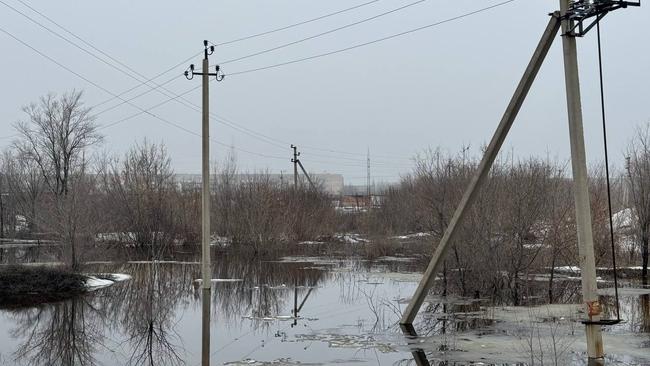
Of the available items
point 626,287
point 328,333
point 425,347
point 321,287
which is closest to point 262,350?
point 328,333

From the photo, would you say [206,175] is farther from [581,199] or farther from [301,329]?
[581,199]

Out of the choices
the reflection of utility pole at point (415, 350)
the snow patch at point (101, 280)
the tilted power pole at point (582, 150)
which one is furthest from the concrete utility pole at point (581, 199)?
the snow patch at point (101, 280)

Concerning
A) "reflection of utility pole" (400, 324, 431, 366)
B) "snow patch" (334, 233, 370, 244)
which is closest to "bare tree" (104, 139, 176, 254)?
"snow patch" (334, 233, 370, 244)

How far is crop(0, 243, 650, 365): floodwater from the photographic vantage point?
10.5m

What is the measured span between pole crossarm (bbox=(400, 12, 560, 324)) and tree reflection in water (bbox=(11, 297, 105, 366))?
245 inches

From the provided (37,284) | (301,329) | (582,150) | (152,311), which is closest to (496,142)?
(582,150)

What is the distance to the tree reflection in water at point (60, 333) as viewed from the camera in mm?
10823

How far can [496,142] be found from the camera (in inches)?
464

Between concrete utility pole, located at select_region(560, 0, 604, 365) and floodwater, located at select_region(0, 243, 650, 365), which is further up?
concrete utility pole, located at select_region(560, 0, 604, 365)

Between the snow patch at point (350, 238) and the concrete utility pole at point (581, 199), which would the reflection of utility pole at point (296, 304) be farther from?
the snow patch at point (350, 238)

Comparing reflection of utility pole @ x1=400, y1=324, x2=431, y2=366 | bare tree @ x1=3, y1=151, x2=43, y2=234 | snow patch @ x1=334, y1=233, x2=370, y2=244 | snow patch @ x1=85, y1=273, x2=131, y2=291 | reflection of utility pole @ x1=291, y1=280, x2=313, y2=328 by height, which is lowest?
reflection of utility pole @ x1=400, y1=324, x2=431, y2=366

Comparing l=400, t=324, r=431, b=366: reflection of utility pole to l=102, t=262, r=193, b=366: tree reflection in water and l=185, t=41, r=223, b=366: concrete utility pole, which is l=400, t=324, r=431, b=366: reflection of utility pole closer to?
l=102, t=262, r=193, b=366: tree reflection in water

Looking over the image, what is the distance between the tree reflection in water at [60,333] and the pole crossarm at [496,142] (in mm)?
6232

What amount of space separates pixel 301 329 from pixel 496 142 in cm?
550
